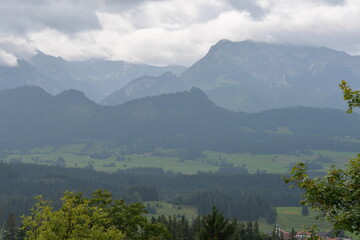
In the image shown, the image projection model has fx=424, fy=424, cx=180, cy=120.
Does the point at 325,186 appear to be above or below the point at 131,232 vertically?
above

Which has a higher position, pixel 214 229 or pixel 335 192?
pixel 335 192

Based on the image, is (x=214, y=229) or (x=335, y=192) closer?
(x=335, y=192)

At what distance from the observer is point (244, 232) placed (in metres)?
141

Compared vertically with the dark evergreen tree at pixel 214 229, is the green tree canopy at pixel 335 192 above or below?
above

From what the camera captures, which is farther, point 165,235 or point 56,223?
point 165,235

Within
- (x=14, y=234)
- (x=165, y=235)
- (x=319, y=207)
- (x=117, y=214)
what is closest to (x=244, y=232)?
(x=14, y=234)

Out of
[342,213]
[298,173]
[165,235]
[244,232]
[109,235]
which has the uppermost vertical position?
[298,173]

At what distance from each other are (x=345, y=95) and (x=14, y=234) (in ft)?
374

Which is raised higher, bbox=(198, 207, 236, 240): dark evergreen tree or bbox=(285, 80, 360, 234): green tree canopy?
bbox=(285, 80, 360, 234): green tree canopy

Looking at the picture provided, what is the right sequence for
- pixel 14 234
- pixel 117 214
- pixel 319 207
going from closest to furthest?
pixel 319 207, pixel 117 214, pixel 14 234

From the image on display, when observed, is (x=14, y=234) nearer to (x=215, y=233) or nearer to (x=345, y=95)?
(x=215, y=233)

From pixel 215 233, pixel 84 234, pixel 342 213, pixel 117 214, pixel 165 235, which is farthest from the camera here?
pixel 165 235

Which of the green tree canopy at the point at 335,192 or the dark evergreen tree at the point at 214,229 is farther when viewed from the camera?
the dark evergreen tree at the point at 214,229

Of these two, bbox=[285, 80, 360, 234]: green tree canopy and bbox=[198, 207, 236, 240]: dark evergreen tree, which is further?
bbox=[198, 207, 236, 240]: dark evergreen tree
